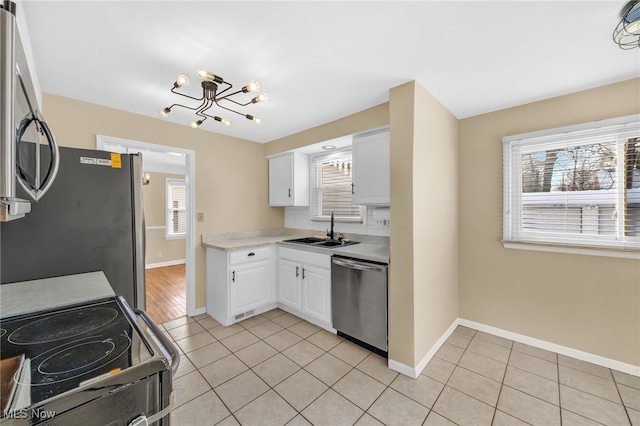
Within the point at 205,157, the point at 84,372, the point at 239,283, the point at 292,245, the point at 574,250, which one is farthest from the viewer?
the point at 205,157

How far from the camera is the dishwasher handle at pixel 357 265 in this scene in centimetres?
226

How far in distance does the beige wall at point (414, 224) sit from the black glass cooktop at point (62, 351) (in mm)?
1792

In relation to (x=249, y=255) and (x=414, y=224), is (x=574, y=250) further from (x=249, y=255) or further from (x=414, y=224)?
(x=249, y=255)

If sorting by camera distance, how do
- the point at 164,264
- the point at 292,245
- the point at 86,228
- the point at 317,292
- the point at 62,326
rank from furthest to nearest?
the point at 164,264, the point at 292,245, the point at 317,292, the point at 86,228, the point at 62,326

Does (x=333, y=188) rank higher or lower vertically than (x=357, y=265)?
higher

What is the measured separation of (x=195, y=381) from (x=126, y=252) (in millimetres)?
1127

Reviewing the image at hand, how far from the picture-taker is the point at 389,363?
2148mm

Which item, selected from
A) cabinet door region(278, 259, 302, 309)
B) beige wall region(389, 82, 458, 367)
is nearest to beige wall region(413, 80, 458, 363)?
beige wall region(389, 82, 458, 367)

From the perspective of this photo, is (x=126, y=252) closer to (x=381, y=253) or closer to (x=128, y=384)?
(x=128, y=384)

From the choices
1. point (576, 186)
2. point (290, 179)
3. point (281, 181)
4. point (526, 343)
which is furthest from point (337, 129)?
point (526, 343)

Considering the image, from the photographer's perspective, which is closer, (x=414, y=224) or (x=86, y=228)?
(x=86, y=228)

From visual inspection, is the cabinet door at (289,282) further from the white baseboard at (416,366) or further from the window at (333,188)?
the white baseboard at (416,366)

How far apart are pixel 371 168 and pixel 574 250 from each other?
75.4 inches

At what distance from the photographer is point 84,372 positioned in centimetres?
63
